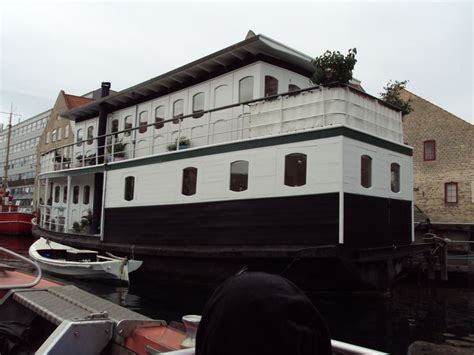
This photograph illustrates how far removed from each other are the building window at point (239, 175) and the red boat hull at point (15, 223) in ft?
79.2

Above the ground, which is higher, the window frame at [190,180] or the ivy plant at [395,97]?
the ivy plant at [395,97]

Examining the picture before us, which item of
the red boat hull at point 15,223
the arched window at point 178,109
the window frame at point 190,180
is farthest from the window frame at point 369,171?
the red boat hull at point 15,223

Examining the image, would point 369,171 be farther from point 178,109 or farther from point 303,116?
point 178,109

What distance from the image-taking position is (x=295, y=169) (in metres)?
9.52

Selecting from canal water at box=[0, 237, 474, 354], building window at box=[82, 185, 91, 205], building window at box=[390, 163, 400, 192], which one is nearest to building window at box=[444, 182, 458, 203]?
canal water at box=[0, 237, 474, 354]

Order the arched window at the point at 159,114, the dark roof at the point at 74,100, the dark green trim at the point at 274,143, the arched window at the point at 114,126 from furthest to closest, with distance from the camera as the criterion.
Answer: the dark roof at the point at 74,100, the arched window at the point at 114,126, the arched window at the point at 159,114, the dark green trim at the point at 274,143

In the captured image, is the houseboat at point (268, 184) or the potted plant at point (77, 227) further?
the potted plant at point (77, 227)

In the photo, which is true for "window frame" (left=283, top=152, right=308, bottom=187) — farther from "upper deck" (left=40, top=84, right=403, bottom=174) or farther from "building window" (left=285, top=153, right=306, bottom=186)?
"upper deck" (left=40, top=84, right=403, bottom=174)

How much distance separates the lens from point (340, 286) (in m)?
9.16

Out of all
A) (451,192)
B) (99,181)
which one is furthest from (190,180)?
(451,192)

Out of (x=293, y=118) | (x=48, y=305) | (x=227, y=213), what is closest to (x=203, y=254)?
(x=227, y=213)

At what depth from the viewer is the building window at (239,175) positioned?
10.2 meters

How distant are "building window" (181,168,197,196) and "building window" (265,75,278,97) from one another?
9.65 ft

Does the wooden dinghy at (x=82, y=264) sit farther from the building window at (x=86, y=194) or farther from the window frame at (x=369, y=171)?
the window frame at (x=369, y=171)
